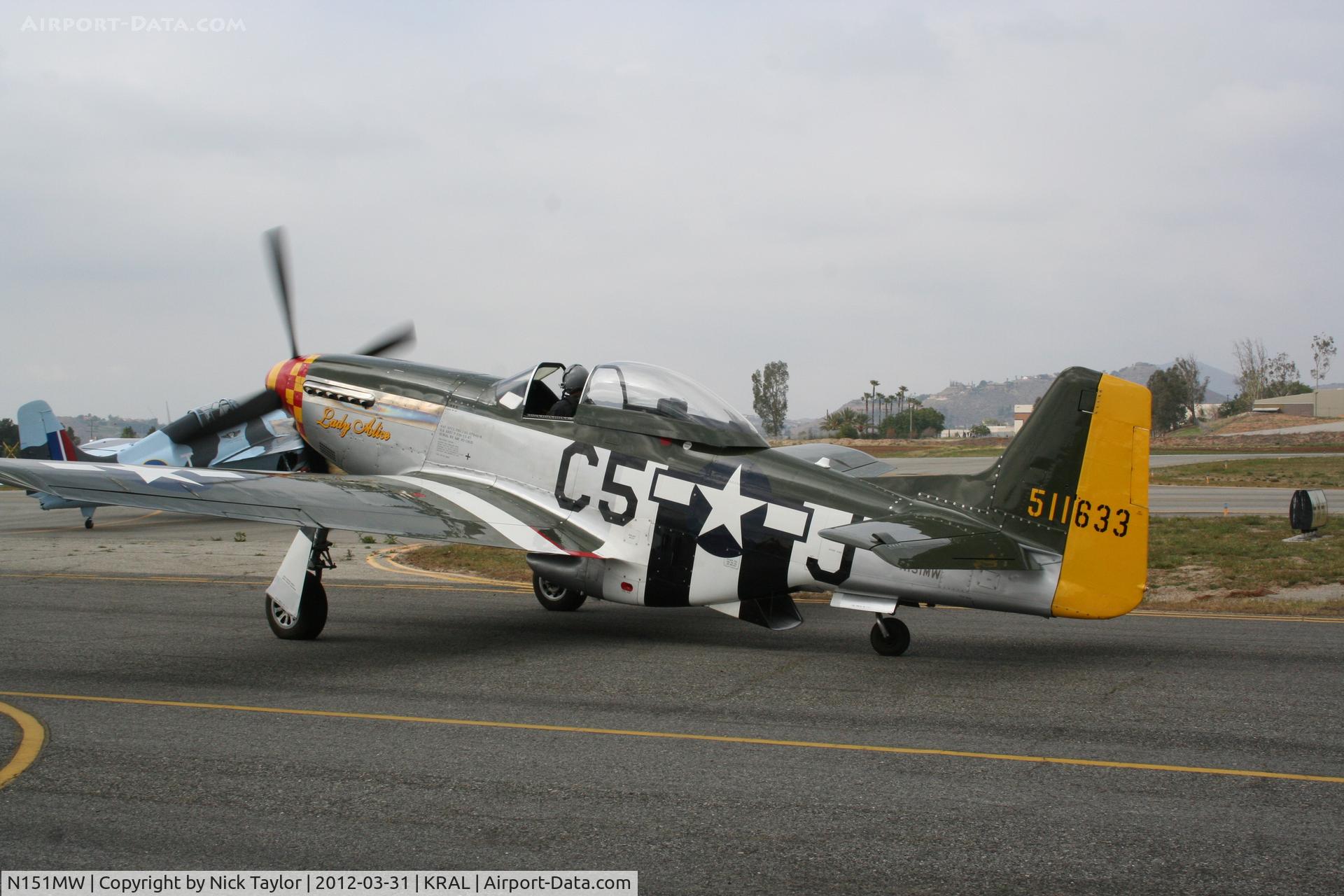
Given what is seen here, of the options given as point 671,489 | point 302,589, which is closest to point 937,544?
point 671,489

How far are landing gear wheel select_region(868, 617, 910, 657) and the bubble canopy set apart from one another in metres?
2.07

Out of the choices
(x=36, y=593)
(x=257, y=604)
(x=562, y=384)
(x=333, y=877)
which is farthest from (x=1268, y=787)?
(x=36, y=593)

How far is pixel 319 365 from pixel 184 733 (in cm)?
714

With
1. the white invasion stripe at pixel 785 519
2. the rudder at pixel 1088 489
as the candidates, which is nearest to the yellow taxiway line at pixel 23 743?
the white invasion stripe at pixel 785 519

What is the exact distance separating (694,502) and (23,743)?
5532 millimetres

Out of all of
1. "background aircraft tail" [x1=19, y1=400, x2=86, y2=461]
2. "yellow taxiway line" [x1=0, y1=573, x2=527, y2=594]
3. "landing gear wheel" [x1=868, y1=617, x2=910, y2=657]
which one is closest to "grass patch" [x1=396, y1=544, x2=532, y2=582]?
"yellow taxiway line" [x1=0, y1=573, x2=527, y2=594]

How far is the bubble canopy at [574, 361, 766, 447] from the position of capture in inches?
388

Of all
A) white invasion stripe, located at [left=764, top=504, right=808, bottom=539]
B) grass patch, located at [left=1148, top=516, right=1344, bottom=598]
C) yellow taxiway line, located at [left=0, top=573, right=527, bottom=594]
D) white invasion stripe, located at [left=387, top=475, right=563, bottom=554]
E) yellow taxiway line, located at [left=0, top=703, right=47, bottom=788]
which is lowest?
yellow taxiway line, located at [left=0, top=573, right=527, bottom=594]

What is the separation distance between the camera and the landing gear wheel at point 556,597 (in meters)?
12.3

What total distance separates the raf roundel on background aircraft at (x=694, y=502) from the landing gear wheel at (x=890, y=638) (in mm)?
17

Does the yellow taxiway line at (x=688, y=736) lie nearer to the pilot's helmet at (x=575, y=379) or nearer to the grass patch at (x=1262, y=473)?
the pilot's helmet at (x=575, y=379)

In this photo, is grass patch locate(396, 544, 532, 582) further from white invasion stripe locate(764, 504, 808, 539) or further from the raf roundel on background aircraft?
white invasion stripe locate(764, 504, 808, 539)

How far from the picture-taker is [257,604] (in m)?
12.8

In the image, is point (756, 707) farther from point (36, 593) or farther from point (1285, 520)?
point (1285, 520)
